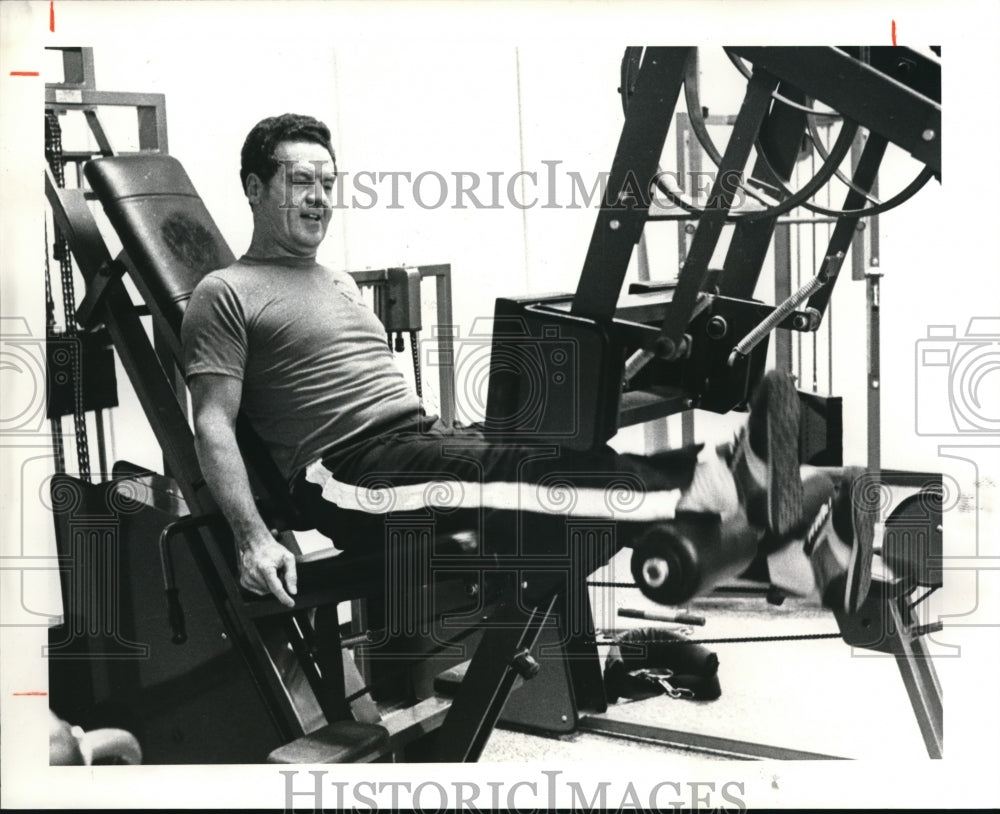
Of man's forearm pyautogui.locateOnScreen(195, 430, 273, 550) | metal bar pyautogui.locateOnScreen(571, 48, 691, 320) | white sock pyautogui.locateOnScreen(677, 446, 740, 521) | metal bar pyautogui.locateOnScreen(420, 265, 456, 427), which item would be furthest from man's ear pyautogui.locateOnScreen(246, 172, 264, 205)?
white sock pyautogui.locateOnScreen(677, 446, 740, 521)

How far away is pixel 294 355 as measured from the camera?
2.32 metres

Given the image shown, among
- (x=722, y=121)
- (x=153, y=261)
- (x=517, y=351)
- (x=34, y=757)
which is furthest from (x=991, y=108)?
(x=34, y=757)

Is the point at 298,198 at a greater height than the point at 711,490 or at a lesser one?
greater

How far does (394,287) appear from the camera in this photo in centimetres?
239

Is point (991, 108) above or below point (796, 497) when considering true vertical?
above

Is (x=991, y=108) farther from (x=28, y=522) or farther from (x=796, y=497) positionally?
(x=28, y=522)

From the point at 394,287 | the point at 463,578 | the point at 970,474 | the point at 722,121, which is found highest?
the point at 722,121

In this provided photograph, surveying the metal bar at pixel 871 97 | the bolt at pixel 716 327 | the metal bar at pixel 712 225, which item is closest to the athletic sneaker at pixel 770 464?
the bolt at pixel 716 327

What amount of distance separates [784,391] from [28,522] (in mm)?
1357

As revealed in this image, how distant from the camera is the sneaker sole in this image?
2.40 meters

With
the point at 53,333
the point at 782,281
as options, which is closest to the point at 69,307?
the point at 53,333

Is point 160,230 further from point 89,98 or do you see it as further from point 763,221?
point 763,221

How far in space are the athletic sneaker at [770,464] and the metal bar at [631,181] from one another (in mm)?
352

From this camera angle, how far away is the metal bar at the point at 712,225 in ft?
7.31
